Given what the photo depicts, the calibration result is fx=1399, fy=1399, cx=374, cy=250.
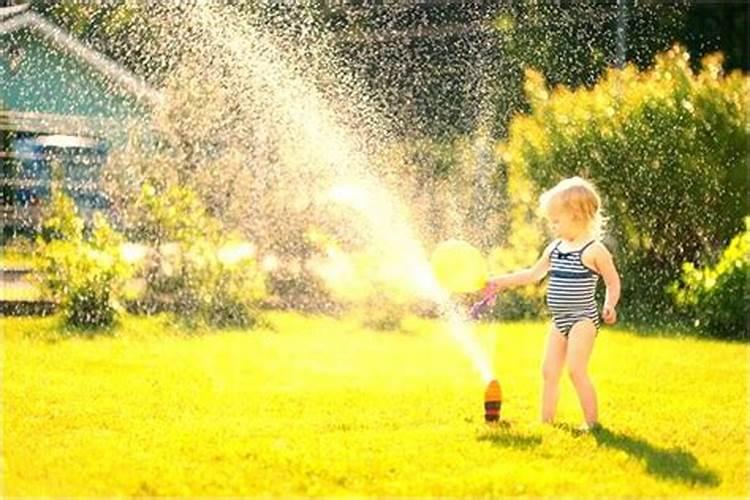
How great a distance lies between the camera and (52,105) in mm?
17844

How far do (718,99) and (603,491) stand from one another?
24.3 ft

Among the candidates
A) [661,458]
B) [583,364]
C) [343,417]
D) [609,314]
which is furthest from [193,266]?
[661,458]

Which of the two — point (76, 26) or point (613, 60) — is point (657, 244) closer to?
point (613, 60)

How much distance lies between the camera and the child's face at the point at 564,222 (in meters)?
6.58

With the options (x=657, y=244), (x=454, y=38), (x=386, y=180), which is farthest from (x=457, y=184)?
(x=454, y=38)

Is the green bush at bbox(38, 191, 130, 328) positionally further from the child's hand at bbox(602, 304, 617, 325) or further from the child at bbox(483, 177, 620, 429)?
the child's hand at bbox(602, 304, 617, 325)

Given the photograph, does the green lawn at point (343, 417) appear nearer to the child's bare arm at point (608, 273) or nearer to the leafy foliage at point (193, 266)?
the leafy foliage at point (193, 266)

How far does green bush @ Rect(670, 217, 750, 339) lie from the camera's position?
10258mm

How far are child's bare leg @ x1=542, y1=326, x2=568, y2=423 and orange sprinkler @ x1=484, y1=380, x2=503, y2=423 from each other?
0.23 meters

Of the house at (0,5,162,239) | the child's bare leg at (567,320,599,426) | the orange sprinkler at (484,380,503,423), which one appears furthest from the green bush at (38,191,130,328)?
the house at (0,5,162,239)

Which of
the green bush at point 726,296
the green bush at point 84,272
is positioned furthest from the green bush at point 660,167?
the green bush at point 84,272

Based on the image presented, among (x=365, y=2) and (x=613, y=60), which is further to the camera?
(x=365, y=2)

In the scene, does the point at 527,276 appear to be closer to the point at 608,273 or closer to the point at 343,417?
the point at 608,273

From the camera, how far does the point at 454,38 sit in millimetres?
19625
